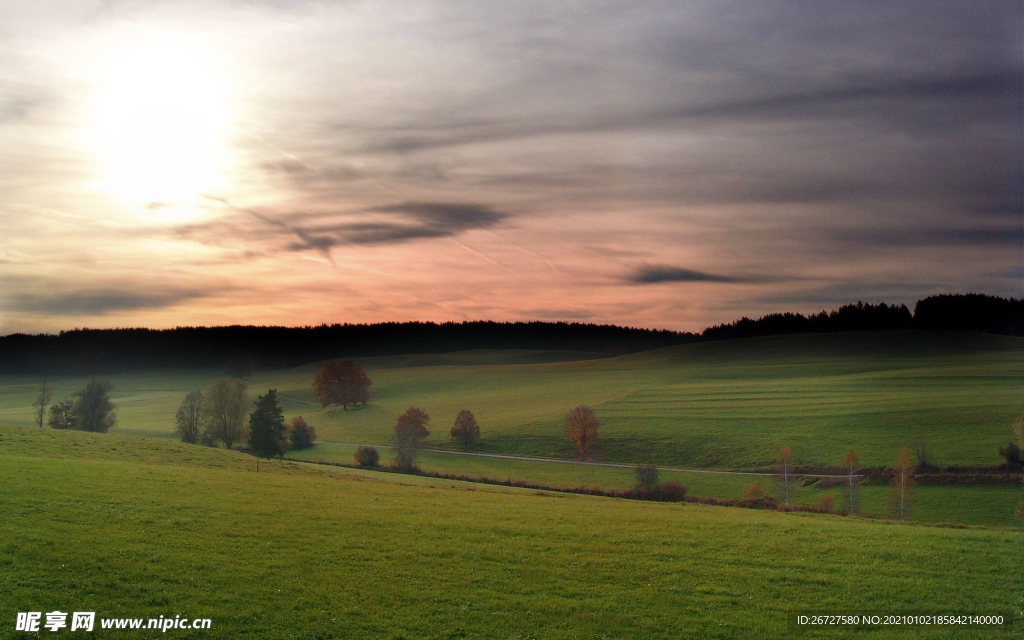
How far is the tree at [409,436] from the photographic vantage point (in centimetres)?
7219

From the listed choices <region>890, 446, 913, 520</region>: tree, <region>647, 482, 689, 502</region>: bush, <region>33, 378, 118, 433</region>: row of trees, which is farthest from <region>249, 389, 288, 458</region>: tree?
<region>890, 446, 913, 520</region>: tree

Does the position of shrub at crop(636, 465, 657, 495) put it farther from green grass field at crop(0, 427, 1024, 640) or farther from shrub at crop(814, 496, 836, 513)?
green grass field at crop(0, 427, 1024, 640)

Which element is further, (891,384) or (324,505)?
(891,384)

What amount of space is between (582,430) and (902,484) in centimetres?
3645

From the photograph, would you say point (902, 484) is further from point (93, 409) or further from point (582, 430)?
point (93, 409)

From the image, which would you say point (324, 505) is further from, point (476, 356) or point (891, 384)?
point (476, 356)

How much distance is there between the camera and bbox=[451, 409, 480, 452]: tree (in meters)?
85.9

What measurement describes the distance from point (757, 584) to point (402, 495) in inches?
760

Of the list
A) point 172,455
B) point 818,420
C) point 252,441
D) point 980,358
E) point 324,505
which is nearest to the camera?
point 324,505

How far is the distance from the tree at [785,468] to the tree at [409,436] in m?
37.1

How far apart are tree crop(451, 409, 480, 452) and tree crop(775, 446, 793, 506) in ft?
123

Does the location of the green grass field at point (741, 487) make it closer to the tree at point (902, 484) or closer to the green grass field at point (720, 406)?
the green grass field at point (720, 406)

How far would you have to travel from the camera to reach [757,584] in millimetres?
19359

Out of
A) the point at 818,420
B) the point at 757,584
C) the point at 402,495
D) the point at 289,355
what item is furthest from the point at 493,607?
the point at 289,355
